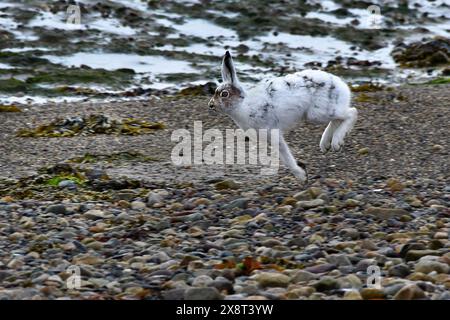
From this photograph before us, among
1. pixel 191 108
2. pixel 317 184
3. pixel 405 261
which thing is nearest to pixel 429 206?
pixel 317 184

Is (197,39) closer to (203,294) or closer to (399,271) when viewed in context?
(399,271)

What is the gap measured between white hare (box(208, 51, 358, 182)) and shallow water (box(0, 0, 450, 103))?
34.0 feet

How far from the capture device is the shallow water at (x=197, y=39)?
74.0ft

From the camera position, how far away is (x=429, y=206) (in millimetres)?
8688

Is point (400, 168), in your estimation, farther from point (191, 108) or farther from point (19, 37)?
point (19, 37)

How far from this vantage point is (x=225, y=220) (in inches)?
328

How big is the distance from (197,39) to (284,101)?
17651mm

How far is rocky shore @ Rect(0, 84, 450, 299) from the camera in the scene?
6.20 m

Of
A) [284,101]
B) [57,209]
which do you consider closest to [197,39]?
[284,101]

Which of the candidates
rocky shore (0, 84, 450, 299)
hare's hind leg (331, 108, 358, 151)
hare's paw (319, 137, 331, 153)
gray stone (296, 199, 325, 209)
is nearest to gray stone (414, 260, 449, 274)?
rocky shore (0, 84, 450, 299)

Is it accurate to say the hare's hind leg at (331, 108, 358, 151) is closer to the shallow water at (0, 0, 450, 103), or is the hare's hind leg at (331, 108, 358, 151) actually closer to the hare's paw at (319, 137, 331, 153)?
the hare's paw at (319, 137, 331, 153)

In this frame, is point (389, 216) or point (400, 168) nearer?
point (389, 216)

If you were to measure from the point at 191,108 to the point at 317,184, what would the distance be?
691 centimetres
